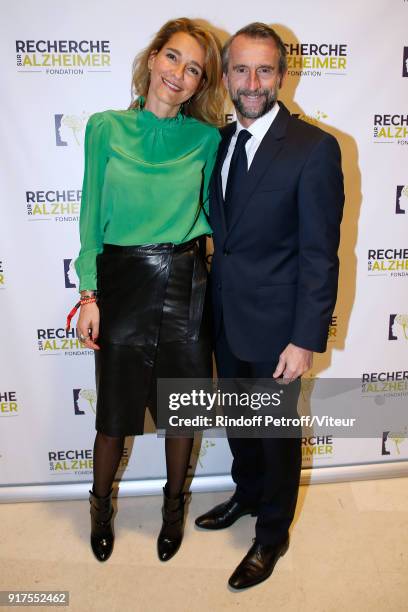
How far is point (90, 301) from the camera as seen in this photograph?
6.32 ft

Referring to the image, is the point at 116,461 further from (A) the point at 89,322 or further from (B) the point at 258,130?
(B) the point at 258,130

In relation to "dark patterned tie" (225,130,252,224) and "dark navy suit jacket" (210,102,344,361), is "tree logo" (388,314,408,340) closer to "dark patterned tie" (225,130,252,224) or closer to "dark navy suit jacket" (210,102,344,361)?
"dark navy suit jacket" (210,102,344,361)

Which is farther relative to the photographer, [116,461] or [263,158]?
[116,461]

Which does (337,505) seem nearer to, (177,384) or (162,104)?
(177,384)

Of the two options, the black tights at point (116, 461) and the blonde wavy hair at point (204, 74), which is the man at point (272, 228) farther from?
the black tights at point (116, 461)

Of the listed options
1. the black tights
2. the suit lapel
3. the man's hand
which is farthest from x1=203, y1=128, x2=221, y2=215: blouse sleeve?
the black tights

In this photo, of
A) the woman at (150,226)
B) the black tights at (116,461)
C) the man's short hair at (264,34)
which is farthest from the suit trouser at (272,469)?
the man's short hair at (264,34)

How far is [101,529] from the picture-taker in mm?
2180

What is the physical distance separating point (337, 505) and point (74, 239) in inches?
70.9

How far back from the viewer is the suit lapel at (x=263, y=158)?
5.65 feet

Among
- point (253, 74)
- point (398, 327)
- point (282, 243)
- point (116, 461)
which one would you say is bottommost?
point (116, 461)

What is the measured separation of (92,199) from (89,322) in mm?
452

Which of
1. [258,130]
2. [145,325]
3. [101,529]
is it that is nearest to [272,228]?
[258,130]

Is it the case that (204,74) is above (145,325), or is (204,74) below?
above
